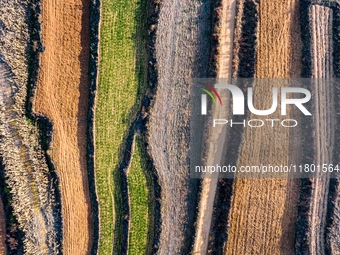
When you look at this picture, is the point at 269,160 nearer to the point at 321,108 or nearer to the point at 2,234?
the point at 321,108

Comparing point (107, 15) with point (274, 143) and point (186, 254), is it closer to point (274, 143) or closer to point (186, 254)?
point (274, 143)

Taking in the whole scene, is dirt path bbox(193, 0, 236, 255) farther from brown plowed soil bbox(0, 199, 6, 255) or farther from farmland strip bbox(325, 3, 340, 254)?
brown plowed soil bbox(0, 199, 6, 255)

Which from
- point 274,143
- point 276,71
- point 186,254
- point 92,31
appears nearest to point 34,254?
point 186,254

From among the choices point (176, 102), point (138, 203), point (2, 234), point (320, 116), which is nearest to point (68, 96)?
point (176, 102)

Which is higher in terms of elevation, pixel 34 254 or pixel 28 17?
pixel 28 17

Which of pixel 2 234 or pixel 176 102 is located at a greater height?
pixel 176 102

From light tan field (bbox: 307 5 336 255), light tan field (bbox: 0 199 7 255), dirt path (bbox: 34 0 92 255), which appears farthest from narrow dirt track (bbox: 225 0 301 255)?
light tan field (bbox: 0 199 7 255)
